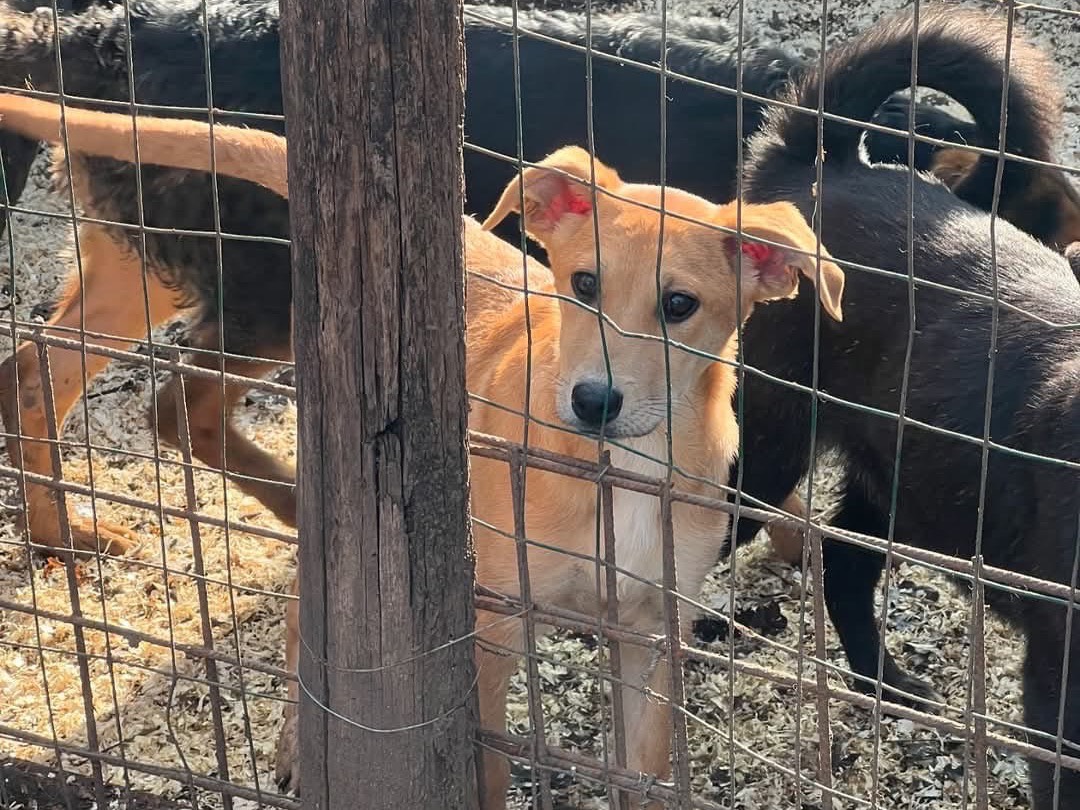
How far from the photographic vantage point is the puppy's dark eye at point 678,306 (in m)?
3.12

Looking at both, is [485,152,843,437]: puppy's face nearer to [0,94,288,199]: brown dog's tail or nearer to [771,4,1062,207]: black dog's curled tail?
[0,94,288,199]: brown dog's tail

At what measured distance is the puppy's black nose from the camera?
291 cm

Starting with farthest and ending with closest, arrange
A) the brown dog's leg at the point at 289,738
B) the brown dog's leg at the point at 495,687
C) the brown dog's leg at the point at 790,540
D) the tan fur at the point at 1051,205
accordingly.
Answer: the brown dog's leg at the point at 790,540, the tan fur at the point at 1051,205, the brown dog's leg at the point at 289,738, the brown dog's leg at the point at 495,687

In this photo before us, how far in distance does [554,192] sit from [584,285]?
0.24 meters

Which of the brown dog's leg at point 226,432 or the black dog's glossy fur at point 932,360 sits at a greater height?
the black dog's glossy fur at point 932,360

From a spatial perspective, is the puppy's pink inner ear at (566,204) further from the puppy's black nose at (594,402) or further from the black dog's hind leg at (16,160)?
the black dog's hind leg at (16,160)

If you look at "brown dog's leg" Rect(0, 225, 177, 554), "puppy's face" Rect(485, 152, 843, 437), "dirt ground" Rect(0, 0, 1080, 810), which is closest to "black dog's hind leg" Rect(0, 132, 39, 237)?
"dirt ground" Rect(0, 0, 1080, 810)

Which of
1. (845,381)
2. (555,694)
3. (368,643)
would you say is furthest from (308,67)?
(555,694)

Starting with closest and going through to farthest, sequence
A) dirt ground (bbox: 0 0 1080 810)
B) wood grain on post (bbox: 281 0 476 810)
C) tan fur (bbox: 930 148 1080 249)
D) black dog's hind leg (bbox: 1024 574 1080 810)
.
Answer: wood grain on post (bbox: 281 0 476 810), black dog's hind leg (bbox: 1024 574 1080 810), dirt ground (bbox: 0 0 1080 810), tan fur (bbox: 930 148 1080 249)

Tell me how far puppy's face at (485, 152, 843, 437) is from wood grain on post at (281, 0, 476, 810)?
47 cm

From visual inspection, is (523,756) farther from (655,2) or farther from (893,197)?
(655,2)

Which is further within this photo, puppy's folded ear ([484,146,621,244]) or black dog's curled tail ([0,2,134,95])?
black dog's curled tail ([0,2,134,95])

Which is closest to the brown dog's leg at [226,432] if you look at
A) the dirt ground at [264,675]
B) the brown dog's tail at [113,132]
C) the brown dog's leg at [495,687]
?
the dirt ground at [264,675]

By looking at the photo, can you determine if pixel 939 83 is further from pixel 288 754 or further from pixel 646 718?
pixel 288 754
